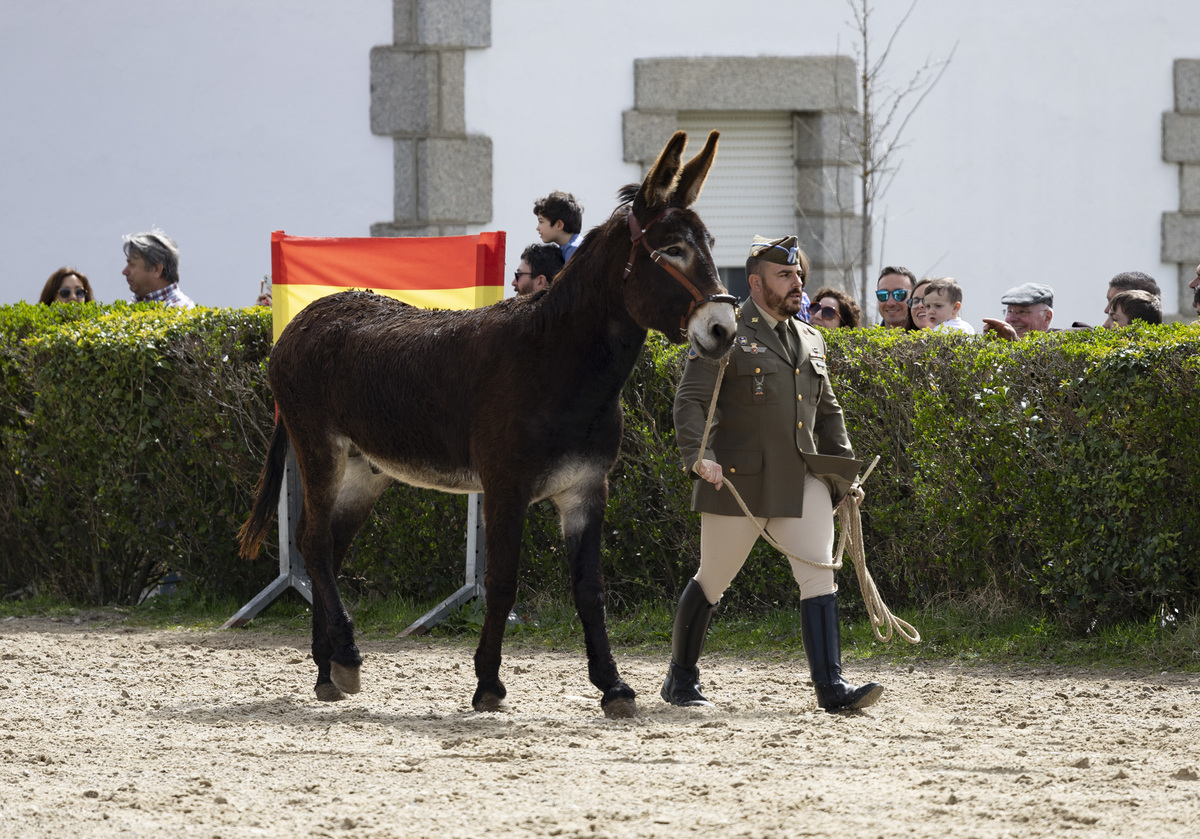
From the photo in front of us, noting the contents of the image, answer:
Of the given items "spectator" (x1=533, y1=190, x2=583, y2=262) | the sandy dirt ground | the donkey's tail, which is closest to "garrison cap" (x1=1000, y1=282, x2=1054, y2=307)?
"spectator" (x1=533, y1=190, x2=583, y2=262)

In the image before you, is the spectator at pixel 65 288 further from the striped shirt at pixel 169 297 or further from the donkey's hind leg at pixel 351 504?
the donkey's hind leg at pixel 351 504

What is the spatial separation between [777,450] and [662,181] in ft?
3.56

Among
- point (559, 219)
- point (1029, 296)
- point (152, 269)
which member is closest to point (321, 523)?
point (559, 219)

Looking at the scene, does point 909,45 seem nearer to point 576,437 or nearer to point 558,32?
point 558,32

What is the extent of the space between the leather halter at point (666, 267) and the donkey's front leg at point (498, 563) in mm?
950

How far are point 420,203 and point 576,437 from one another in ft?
19.1

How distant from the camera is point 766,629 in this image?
7465mm

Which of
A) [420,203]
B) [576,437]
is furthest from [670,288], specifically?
[420,203]

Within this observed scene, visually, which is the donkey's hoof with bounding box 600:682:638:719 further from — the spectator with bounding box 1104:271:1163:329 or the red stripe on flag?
the spectator with bounding box 1104:271:1163:329

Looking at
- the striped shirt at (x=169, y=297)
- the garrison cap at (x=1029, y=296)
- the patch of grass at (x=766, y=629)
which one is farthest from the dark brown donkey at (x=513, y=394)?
the garrison cap at (x=1029, y=296)

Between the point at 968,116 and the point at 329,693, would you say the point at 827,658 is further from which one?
the point at 968,116

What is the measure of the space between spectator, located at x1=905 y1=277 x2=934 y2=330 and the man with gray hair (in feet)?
15.1

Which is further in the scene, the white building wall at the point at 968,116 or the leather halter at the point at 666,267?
the white building wall at the point at 968,116

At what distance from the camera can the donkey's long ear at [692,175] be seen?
561 centimetres
